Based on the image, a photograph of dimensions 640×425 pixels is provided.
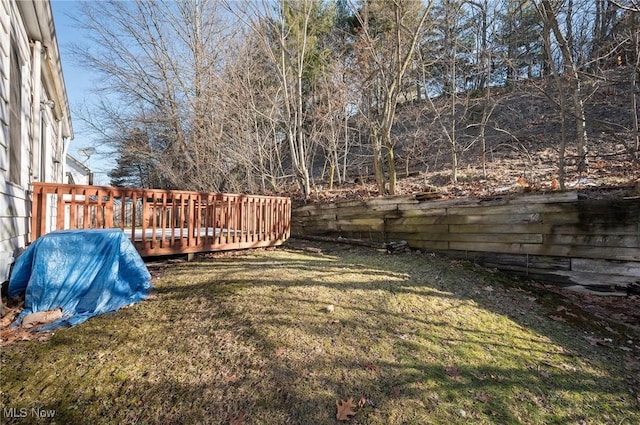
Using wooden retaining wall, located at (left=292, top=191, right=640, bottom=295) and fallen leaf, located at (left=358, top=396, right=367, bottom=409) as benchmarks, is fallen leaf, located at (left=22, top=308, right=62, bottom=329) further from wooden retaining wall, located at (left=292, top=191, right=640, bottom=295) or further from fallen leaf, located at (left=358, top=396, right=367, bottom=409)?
wooden retaining wall, located at (left=292, top=191, right=640, bottom=295)

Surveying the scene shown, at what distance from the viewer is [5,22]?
2996 millimetres

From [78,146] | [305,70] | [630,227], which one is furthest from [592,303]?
[78,146]

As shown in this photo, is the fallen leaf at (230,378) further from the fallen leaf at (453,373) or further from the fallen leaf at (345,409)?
the fallen leaf at (453,373)

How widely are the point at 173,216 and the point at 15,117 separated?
6.85 feet

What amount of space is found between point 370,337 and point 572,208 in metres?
3.22

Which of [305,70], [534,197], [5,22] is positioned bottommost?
[534,197]

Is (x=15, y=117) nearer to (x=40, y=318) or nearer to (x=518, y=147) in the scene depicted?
(x=40, y=318)

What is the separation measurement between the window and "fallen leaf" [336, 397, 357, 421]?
3.94 meters

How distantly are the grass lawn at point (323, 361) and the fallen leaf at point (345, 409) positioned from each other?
0.04ft

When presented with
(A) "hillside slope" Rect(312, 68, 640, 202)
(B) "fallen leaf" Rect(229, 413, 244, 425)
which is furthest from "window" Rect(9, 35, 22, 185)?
(A) "hillside slope" Rect(312, 68, 640, 202)

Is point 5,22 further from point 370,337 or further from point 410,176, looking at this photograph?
point 410,176

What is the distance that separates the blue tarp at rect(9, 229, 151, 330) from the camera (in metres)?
2.66

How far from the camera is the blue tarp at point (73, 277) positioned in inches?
105

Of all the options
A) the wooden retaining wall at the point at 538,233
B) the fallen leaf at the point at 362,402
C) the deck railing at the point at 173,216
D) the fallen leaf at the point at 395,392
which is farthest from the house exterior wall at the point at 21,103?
the wooden retaining wall at the point at 538,233
